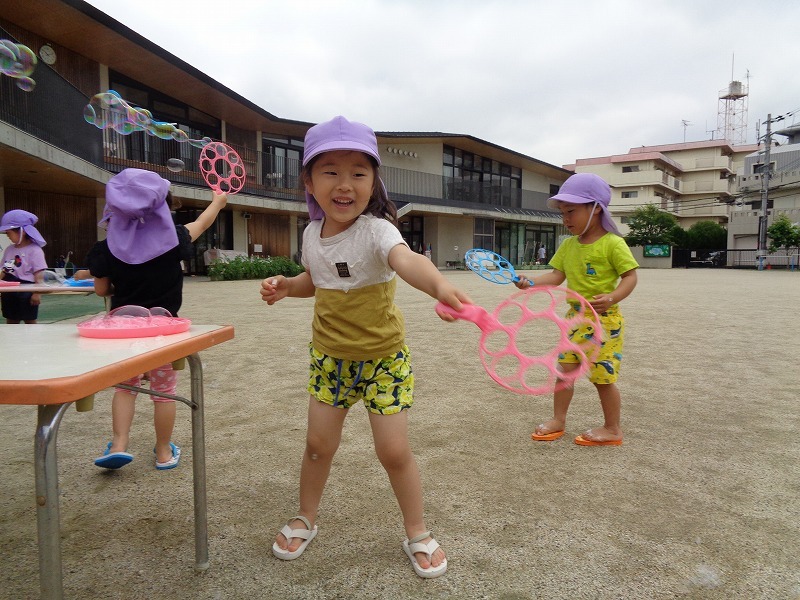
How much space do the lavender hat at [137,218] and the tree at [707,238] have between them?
50157 millimetres

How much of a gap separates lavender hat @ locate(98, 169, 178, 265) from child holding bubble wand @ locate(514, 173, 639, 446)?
1.78 meters

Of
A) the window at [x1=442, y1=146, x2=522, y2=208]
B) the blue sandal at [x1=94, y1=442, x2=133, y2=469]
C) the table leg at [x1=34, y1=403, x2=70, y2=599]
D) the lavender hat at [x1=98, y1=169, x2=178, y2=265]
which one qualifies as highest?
the window at [x1=442, y1=146, x2=522, y2=208]

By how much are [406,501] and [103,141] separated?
15.6 metres

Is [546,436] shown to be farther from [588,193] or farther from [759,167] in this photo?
[759,167]

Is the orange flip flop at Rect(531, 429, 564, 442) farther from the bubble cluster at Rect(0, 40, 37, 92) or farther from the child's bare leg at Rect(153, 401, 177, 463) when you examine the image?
the bubble cluster at Rect(0, 40, 37, 92)

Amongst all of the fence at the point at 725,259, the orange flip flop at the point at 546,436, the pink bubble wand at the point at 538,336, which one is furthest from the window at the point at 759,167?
the orange flip flop at the point at 546,436

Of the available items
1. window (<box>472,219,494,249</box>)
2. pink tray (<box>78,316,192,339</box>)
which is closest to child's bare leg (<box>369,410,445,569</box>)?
pink tray (<box>78,316,192,339</box>)

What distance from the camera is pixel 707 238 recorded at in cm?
4572

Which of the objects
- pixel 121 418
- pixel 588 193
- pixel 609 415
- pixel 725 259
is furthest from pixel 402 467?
pixel 725 259

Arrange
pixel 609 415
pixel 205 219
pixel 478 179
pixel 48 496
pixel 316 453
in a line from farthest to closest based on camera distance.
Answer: pixel 478 179 < pixel 609 415 < pixel 205 219 < pixel 316 453 < pixel 48 496

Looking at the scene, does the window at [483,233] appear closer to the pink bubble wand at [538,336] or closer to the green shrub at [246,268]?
the green shrub at [246,268]

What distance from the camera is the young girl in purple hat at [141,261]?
2.37 metres

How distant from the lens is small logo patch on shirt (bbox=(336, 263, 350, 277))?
1889mm

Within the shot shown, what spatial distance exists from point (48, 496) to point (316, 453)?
981mm
